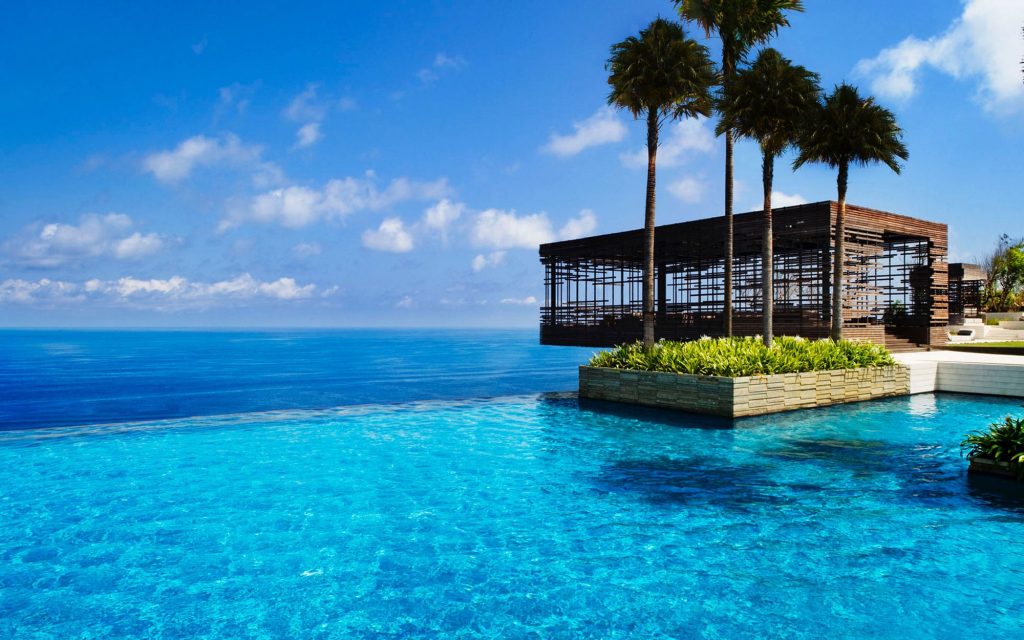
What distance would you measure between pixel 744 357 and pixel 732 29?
37.7 ft

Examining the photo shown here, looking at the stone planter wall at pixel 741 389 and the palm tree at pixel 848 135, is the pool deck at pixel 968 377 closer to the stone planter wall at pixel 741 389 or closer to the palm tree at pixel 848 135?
the stone planter wall at pixel 741 389

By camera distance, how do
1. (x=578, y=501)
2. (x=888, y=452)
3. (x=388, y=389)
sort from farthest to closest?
(x=388, y=389) < (x=888, y=452) < (x=578, y=501)

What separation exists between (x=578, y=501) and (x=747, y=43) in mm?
18887

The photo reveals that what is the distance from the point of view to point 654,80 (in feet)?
63.2

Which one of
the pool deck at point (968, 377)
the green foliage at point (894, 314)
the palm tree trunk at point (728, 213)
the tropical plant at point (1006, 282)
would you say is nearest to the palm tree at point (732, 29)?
the palm tree trunk at point (728, 213)

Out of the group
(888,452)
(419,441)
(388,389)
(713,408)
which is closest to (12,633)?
(419,441)

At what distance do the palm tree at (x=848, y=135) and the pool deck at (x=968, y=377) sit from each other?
302 cm

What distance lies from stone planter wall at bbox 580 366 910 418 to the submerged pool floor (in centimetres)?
243

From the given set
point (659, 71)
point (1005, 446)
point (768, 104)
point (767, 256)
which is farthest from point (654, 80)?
point (1005, 446)

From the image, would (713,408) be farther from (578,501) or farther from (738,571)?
(738,571)

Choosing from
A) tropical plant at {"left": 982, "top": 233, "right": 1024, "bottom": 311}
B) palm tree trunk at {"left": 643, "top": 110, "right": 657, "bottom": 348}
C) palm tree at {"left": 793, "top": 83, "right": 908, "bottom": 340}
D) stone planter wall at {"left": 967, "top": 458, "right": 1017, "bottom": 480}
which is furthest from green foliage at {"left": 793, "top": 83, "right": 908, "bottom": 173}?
tropical plant at {"left": 982, "top": 233, "right": 1024, "bottom": 311}

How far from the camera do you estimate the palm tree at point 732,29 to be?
20844 millimetres

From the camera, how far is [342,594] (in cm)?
622

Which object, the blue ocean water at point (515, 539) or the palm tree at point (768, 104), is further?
the palm tree at point (768, 104)
